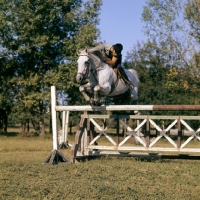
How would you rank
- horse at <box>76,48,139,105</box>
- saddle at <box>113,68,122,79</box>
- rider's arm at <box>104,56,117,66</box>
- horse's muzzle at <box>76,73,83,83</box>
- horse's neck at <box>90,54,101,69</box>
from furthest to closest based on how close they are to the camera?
saddle at <box>113,68,122,79</box>
rider's arm at <box>104,56,117,66</box>
horse's neck at <box>90,54,101,69</box>
horse at <box>76,48,139,105</box>
horse's muzzle at <box>76,73,83,83</box>

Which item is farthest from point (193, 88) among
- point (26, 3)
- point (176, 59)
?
point (26, 3)

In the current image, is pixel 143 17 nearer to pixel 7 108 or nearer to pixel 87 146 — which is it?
pixel 7 108

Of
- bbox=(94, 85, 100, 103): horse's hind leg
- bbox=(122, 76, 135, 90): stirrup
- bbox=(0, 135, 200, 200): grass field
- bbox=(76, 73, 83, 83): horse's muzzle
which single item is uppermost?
bbox=(76, 73, 83, 83): horse's muzzle

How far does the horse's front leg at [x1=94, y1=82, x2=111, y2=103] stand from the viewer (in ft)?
34.1

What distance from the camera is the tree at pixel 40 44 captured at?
2891cm

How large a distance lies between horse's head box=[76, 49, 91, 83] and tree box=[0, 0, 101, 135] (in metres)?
18.2

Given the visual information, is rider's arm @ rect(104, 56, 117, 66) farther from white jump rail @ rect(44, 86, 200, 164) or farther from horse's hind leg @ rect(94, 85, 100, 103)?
white jump rail @ rect(44, 86, 200, 164)

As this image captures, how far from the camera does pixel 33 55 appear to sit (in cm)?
3050

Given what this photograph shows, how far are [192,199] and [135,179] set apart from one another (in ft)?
5.55

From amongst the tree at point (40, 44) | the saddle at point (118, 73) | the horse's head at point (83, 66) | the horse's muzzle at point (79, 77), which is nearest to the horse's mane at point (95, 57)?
the horse's head at point (83, 66)

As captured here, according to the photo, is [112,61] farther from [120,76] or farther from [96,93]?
[96,93]

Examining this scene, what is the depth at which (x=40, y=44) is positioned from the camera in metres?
28.7

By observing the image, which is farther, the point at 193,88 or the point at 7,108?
the point at 7,108

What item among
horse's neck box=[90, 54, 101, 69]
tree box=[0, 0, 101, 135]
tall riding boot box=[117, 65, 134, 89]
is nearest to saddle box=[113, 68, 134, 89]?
tall riding boot box=[117, 65, 134, 89]
